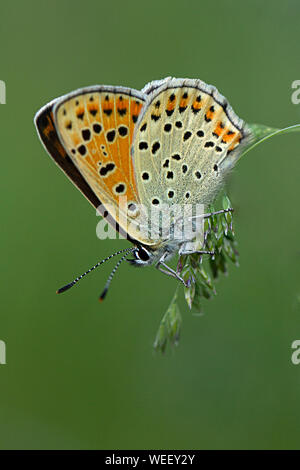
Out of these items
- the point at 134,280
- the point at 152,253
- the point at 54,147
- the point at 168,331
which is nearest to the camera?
the point at 54,147

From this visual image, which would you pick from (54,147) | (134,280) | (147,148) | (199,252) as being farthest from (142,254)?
(134,280)

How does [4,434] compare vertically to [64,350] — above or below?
below

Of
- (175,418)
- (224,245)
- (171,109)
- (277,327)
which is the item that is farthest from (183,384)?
(171,109)

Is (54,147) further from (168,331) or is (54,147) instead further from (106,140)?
(168,331)

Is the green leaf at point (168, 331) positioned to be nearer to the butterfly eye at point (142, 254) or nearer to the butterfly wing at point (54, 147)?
the butterfly eye at point (142, 254)

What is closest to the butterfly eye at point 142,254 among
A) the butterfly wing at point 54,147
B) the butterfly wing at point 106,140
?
the butterfly wing at point 106,140

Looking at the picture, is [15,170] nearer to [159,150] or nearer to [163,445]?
[159,150]
